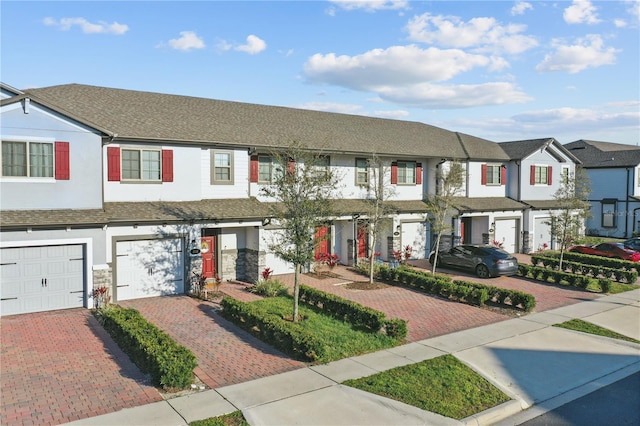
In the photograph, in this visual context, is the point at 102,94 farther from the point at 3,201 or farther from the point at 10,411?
the point at 10,411

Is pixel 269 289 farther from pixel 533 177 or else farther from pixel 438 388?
pixel 533 177

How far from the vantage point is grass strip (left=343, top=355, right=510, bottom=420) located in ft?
32.3

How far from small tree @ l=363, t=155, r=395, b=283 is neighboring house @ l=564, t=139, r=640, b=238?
23.4 m

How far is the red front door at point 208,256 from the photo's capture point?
20.8 meters

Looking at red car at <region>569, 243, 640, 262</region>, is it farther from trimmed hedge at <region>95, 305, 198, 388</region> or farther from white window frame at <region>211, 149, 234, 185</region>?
trimmed hedge at <region>95, 305, 198, 388</region>

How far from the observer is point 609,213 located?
4188 centimetres

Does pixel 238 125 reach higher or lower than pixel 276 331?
higher

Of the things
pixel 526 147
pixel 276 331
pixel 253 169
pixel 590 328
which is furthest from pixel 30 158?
pixel 526 147

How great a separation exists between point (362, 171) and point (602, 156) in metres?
29.7

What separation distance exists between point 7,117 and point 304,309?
11428 mm

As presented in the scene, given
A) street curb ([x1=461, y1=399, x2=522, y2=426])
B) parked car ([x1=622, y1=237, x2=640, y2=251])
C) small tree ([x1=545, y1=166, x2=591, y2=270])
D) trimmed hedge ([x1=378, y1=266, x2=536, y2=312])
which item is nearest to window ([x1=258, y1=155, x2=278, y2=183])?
trimmed hedge ([x1=378, y1=266, x2=536, y2=312])

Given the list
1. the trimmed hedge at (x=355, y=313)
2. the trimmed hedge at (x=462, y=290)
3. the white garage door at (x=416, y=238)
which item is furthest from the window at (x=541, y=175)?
the trimmed hedge at (x=355, y=313)

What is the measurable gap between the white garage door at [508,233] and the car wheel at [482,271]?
7.98 meters

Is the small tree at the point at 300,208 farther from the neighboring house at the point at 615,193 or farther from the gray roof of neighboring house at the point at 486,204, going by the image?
the neighboring house at the point at 615,193
